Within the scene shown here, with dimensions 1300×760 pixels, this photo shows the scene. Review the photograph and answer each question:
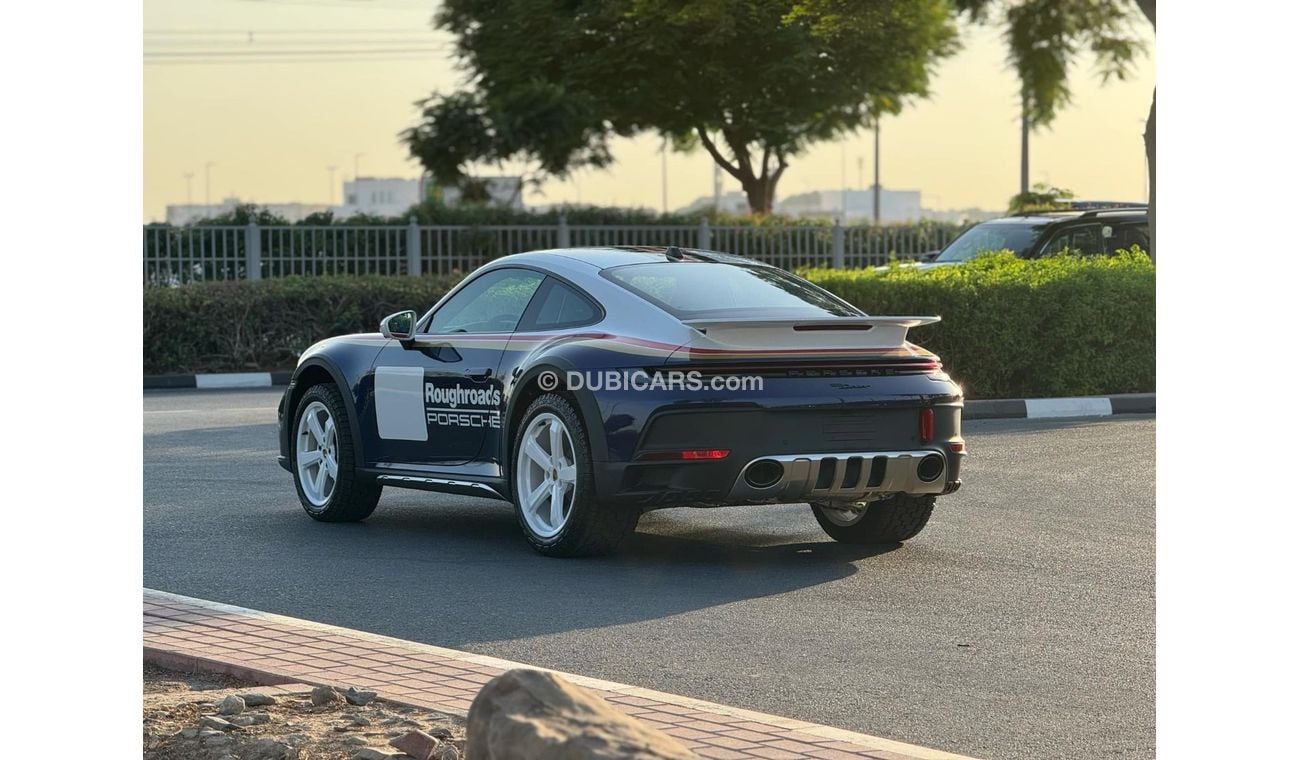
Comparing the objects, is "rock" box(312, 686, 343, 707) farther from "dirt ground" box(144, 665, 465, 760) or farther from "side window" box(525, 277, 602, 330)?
"side window" box(525, 277, 602, 330)

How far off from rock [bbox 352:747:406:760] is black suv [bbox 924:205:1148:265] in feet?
58.7

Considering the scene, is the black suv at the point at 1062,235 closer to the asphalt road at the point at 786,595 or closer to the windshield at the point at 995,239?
the windshield at the point at 995,239

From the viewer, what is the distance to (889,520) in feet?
31.7

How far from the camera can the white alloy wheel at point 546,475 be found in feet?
29.5

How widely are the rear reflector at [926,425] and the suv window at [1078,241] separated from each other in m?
13.7

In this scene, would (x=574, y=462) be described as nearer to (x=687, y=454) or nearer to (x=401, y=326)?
(x=687, y=454)

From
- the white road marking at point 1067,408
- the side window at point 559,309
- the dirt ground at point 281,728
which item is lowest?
the dirt ground at point 281,728

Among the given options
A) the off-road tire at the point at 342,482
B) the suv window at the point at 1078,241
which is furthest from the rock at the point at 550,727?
the suv window at the point at 1078,241

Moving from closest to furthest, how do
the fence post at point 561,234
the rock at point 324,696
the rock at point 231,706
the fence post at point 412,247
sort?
the rock at point 231,706, the rock at point 324,696, the fence post at point 412,247, the fence post at point 561,234

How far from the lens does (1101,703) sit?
6.18 meters

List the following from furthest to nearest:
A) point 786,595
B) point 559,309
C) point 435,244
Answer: point 435,244 → point 559,309 → point 786,595

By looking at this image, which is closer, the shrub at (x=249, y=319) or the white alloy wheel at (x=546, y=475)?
the white alloy wheel at (x=546, y=475)

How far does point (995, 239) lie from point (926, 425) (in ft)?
47.4

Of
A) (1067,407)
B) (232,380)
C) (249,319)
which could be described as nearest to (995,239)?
(1067,407)
